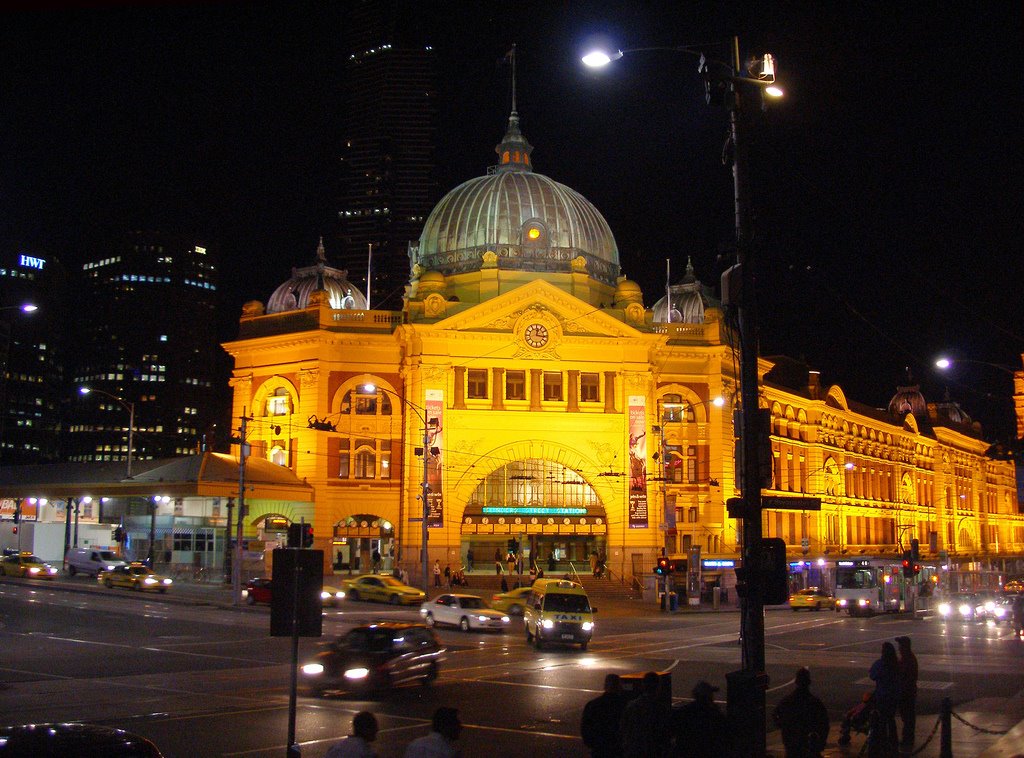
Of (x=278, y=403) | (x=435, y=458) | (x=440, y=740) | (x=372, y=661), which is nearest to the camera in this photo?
(x=440, y=740)

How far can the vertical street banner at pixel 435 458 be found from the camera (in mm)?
65250

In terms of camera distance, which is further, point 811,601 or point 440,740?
point 811,601

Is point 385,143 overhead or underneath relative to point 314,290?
overhead

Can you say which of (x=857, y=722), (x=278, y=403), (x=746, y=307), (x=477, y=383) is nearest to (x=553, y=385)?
(x=477, y=383)

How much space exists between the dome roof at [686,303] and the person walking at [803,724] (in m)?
69.7

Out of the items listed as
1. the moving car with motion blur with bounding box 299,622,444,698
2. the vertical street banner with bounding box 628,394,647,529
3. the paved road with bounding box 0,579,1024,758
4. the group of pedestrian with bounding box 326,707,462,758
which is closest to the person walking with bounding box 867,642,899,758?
the paved road with bounding box 0,579,1024,758

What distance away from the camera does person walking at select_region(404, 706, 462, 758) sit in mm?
10633

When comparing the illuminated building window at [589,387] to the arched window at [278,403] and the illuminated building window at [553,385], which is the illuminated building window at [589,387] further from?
the arched window at [278,403]

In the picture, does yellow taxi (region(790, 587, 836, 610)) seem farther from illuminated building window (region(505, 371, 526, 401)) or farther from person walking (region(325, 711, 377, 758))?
person walking (region(325, 711, 377, 758))

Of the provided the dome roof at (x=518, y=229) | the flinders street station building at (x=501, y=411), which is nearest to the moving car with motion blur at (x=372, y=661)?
the flinders street station building at (x=501, y=411)

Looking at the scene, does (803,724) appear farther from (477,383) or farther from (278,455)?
(278,455)

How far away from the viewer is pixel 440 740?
1071 centimetres

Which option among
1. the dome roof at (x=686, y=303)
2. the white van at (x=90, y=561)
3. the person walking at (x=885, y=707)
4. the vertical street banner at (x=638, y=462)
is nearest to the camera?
the person walking at (x=885, y=707)

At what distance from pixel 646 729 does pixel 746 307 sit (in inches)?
248
